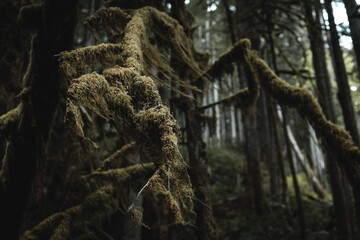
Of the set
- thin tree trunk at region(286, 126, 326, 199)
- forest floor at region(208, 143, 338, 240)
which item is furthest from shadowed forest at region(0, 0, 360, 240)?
thin tree trunk at region(286, 126, 326, 199)

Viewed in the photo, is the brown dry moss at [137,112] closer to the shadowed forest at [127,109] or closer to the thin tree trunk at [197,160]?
the shadowed forest at [127,109]

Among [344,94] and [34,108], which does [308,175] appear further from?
[34,108]

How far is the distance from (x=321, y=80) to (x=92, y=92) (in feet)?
23.0

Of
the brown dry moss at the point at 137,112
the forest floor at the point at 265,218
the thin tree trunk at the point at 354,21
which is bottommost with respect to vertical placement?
the forest floor at the point at 265,218

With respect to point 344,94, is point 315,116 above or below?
below

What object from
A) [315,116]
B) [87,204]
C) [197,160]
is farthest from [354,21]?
[87,204]

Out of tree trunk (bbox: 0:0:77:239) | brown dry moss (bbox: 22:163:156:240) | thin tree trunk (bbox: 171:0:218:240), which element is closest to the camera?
tree trunk (bbox: 0:0:77:239)

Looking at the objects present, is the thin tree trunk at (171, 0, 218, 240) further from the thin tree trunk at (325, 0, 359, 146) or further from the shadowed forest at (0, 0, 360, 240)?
the thin tree trunk at (325, 0, 359, 146)

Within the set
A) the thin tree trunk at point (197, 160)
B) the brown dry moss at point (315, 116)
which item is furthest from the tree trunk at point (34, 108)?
the brown dry moss at point (315, 116)

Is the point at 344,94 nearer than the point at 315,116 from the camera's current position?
No

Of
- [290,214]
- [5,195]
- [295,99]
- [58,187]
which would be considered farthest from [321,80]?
[58,187]

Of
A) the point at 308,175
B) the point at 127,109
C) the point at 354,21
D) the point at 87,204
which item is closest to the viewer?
the point at 127,109

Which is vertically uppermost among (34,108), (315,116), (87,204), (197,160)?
(34,108)

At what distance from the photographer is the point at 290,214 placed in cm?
900
